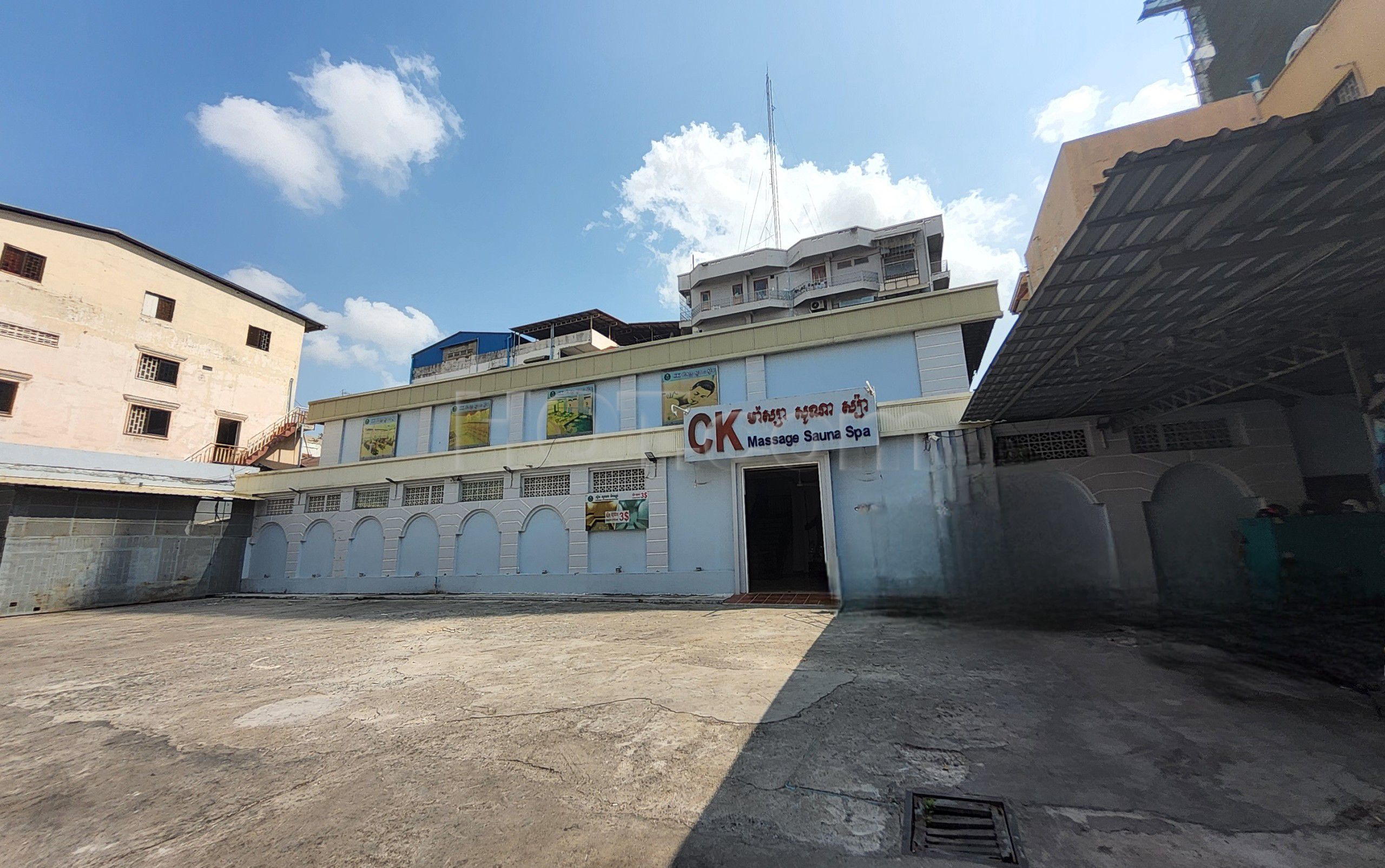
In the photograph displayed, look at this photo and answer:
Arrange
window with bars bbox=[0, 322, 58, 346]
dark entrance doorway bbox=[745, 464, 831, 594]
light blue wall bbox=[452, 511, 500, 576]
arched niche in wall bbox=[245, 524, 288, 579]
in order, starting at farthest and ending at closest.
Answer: arched niche in wall bbox=[245, 524, 288, 579] < window with bars bbox=[0, 322, 58, 346] < dark entrance doorway bbox=[745, 464, 831, 594] < light blue wall bbox=[452, 511, 500, 576]

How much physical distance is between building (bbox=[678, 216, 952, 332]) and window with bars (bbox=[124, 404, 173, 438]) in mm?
29305

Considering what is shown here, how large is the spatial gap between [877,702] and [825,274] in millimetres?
35654

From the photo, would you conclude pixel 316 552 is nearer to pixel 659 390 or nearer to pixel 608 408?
pixel 608 408

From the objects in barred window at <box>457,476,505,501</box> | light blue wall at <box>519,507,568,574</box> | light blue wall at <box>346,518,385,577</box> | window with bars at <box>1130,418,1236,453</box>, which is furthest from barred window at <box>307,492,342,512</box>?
window with bars at <box>1130,418,1236,453</box>

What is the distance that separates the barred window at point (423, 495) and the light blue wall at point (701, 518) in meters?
8.48

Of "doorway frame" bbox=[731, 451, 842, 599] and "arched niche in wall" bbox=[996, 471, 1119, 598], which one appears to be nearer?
"arched niche in wall" bbox=[996, 471, 1119, 598]

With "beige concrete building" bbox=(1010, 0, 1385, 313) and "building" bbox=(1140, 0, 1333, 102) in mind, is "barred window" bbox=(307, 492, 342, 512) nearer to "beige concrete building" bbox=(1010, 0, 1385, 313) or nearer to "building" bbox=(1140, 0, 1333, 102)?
"beige concrete building" bbox=(1010, 0, 1385, 313)

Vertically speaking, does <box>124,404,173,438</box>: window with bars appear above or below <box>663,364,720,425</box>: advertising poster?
above

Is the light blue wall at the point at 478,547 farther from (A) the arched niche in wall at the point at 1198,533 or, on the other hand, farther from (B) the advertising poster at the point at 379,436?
(A) the arched niche in wall at the point at 1198,533

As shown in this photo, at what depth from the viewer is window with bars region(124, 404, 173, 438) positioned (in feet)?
70.8

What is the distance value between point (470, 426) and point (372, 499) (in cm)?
472

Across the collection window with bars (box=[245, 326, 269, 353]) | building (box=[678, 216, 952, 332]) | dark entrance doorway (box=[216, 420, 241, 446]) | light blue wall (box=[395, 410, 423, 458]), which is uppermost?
building (box=[678, 216, 952, 332])

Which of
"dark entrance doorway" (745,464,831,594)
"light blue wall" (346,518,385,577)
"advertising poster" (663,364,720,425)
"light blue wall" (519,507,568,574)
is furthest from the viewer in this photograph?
"light blue wall" (346,518,385,577)

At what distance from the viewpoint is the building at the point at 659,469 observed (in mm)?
12391
